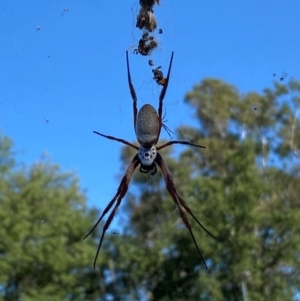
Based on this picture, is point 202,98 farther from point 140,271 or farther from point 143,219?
point 140,271

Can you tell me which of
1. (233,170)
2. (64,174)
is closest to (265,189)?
(233,170)

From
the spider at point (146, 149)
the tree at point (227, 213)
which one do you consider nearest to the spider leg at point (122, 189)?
the spider at point (146, 149)

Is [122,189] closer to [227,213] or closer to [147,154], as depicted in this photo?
[147,154]

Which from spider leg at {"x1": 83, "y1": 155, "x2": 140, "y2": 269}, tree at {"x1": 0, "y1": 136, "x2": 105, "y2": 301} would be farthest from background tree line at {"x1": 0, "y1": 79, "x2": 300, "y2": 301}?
spider leg at {"x1": 83, "y1": 155, "x2": 140, "y2": 269}

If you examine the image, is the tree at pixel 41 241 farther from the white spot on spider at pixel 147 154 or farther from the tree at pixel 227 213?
the white spot on spider at pixel 147 154

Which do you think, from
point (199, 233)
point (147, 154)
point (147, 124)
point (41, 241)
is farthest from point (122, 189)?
point (41, 241)

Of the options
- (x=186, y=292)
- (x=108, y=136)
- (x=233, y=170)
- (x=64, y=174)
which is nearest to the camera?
(x=108, y=136)
